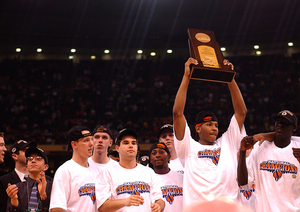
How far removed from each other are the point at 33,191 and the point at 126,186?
1.38m

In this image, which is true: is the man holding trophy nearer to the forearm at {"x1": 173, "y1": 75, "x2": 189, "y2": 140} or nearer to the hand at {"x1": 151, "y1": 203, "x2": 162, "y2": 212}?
the forearm at {"x1": 173, "y1": 75, "x2": 189, "y2": 140}

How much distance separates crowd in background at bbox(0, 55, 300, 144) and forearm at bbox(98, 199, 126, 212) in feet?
33.4

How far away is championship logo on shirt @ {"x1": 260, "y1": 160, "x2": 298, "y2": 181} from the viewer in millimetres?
3938

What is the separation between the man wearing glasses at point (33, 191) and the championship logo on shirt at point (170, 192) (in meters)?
1.49

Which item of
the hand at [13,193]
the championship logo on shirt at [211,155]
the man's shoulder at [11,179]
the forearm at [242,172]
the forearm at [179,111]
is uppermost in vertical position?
the forearm at [179,111]

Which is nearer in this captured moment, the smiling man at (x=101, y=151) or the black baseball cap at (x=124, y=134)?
the black baseball cap at (x=124, y=134)

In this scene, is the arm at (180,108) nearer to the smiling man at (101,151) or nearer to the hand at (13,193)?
the smiling man at (101,151)

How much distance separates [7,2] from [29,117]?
5.97 meters

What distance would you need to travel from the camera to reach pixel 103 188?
12.7 feet

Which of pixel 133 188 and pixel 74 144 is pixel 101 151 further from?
pixel 133 188

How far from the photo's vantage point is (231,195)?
391cm

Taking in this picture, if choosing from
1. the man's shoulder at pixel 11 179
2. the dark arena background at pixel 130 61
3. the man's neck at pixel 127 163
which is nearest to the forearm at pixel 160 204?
the man's neck at pixel 127 163

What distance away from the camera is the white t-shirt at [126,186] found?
3844mm

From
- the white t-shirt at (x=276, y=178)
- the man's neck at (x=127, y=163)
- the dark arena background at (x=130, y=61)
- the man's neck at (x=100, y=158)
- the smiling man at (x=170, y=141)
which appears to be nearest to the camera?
the white t-shirt at (x=276, y=178)
